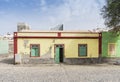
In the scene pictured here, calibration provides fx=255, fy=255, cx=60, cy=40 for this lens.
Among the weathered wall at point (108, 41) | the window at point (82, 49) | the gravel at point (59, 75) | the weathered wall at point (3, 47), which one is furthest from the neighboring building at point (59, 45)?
the weathered wall at point (3, 47)

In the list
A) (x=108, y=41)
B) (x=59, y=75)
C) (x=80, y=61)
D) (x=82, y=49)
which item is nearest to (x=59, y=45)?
(x=82, y=49)

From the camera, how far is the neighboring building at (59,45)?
30.2m

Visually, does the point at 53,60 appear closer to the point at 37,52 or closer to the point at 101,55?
the point at 37,52

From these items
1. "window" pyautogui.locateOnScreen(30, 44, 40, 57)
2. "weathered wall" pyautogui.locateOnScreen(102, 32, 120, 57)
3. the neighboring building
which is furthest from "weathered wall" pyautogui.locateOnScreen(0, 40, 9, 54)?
"weathered wall" pyautogui.locateOnScreen(102, 32, 120, 57)

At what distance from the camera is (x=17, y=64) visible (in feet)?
97.3

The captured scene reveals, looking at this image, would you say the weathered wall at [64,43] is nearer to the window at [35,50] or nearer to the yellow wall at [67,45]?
the yellow wall at [67,45]

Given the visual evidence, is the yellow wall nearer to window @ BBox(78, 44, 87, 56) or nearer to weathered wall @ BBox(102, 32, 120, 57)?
window @ BBox(78, 44, 87, 56)

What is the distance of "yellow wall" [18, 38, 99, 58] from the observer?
3023 centimetres

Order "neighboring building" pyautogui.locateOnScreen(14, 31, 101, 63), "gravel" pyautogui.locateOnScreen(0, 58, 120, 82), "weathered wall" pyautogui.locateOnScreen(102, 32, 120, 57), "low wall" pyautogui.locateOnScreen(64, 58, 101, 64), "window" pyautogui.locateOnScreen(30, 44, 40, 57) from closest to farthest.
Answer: "gravel" pyautogui.locateOnScreen(0, 58, 120, 82) < "neighboring building" pyautogui.locateOnScreen(14, 31, 101, 63) < "window" pyautogui.locateOnScreen(30, 44, 40, 57) < "low wall" pyautogui.locateOnScreen(64, 58, 101, 64) < "weathered wall" pyautogui.locateOnScreen(102, 32, 120, 57)

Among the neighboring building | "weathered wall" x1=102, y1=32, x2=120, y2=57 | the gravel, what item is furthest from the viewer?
"weathered wall" x1=102, y1=32, x2=120, y2=57

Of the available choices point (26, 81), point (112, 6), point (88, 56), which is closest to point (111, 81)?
point (26, 81)

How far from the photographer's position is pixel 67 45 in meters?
30.7

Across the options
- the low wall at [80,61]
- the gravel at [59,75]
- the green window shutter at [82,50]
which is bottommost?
the gravel at [59,75]

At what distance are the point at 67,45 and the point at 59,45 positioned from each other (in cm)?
97
